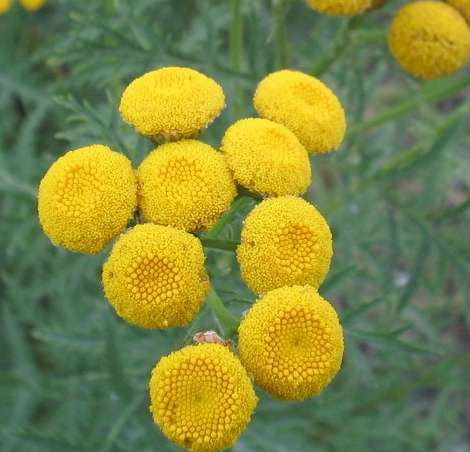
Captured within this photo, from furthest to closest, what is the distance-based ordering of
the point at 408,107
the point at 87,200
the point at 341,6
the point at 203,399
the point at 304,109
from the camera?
1. the point at 408,107
2. the point at 341,6
3. the point at 304,109
4. the point at 87,200
5. the point at 203,399

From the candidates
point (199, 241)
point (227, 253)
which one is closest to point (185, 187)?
point (199, 241)

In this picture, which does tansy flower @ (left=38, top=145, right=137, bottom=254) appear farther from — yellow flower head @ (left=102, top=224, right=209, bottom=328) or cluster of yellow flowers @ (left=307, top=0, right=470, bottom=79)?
cluster of yellow flowers @ (left=307, top=0, right=470, bottom=79)

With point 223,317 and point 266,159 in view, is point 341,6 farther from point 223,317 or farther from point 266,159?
point 223,317

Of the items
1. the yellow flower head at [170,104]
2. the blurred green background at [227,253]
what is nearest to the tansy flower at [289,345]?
the blurred green background at [227,253]

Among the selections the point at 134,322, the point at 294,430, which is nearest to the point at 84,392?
the point at 294,430

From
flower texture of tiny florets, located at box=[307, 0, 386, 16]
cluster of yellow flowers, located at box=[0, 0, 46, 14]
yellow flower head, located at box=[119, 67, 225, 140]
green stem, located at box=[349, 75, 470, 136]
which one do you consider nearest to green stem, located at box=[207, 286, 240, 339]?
yellow flower head, located at box=[119, 67, 225, 140]

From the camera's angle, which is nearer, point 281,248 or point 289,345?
point 289,345

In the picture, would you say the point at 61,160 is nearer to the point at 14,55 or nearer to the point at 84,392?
the point at 84,392
